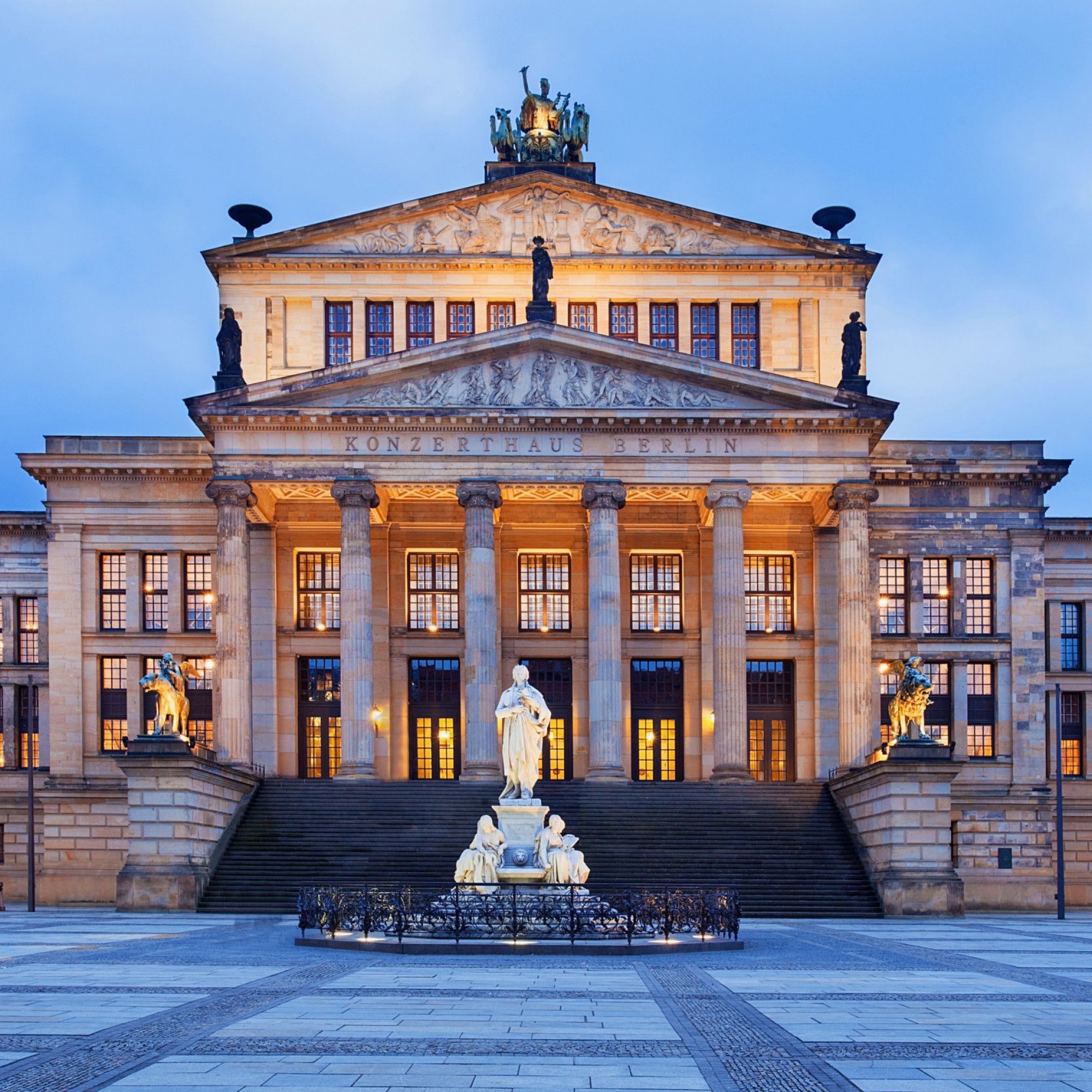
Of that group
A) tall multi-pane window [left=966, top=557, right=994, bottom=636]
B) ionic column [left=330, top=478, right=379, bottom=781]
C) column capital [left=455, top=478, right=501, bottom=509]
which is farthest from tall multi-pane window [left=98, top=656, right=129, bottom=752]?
tall multi-pane window [left=966, top=557, right=994, bottom=636]

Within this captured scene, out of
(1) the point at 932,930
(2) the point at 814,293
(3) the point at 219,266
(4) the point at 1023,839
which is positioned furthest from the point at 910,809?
(3) the point at 219,266

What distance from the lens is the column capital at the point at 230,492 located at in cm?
5441

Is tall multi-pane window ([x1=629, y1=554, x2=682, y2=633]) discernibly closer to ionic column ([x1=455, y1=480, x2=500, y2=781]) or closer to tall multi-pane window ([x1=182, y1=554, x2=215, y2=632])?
ionic column ([x1=455, y1=480, x2=500, y2=781])

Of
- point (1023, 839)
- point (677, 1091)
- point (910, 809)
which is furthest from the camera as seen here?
point (1023, 839)

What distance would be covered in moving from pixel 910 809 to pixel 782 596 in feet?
55.3

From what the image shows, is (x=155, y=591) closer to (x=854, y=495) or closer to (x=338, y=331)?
(x=338, y=331)

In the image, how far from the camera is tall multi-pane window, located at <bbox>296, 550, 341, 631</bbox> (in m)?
60.4

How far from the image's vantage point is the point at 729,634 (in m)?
53.9

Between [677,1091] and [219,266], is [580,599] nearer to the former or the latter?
[219,266]

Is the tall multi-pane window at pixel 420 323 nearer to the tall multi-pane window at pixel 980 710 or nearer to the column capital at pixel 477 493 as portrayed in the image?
the column capital at pixel 477 493

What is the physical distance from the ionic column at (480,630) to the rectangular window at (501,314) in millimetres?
9445

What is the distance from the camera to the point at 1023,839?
195ft

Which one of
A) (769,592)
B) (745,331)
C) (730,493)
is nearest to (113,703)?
(730,493)

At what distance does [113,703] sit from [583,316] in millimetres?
24874
